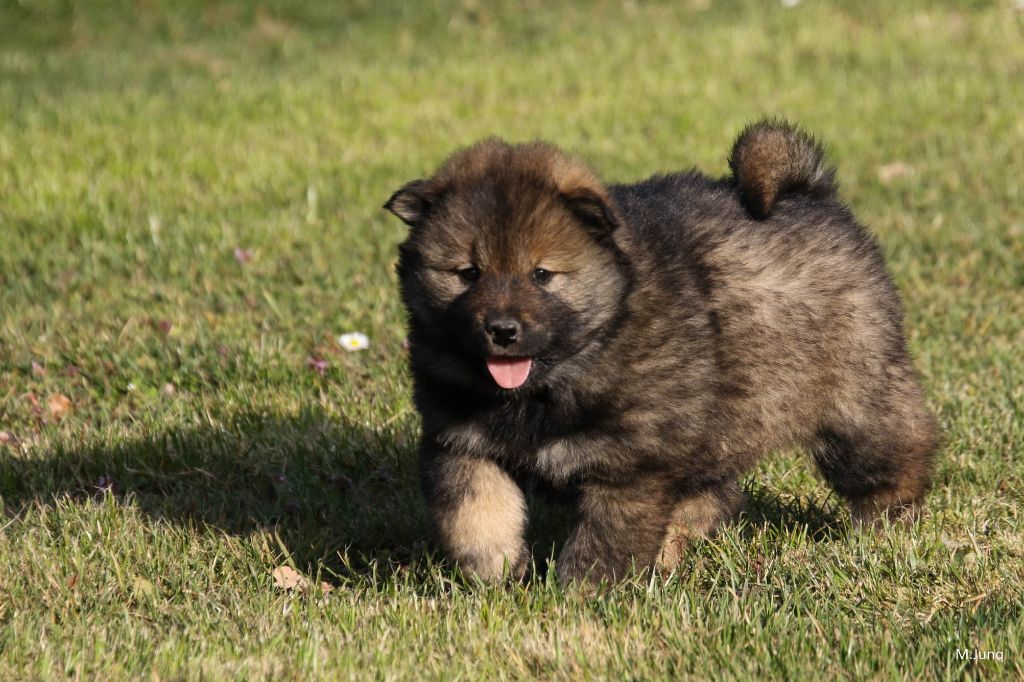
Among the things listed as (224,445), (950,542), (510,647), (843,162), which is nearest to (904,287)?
(843,162)

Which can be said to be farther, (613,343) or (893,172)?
(893,172)

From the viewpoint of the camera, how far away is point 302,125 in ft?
29.7

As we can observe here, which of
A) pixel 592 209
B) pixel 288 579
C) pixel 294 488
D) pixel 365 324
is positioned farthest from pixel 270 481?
pixel 592 209

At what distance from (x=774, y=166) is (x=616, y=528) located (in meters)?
1.23

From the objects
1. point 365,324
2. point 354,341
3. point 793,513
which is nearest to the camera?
point 793,513

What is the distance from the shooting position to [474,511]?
3.68 meters

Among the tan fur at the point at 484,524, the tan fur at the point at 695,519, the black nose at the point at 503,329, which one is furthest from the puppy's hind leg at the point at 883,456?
the black nose at the point at 503,329

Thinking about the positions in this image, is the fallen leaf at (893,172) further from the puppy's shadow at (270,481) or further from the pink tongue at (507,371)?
the pink tongue at (507,371)

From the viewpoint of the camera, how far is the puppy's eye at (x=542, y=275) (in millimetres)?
3512

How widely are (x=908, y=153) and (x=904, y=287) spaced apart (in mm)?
2426

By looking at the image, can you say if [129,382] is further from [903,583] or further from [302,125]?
[302,125]

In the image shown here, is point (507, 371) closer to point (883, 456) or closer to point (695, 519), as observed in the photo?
point (695, 519)

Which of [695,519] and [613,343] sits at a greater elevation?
[613,343]

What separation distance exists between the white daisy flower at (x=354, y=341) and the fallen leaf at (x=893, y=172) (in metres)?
3.99
